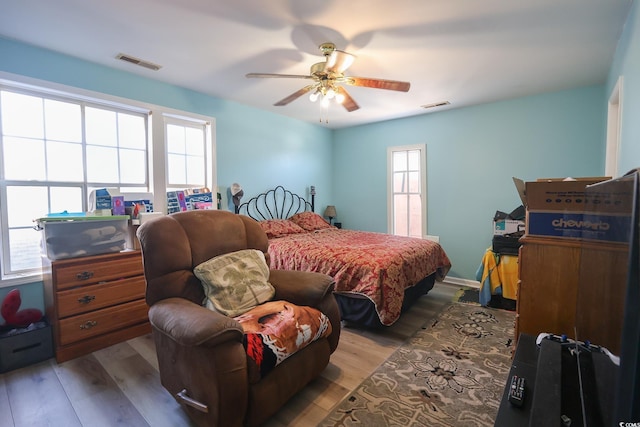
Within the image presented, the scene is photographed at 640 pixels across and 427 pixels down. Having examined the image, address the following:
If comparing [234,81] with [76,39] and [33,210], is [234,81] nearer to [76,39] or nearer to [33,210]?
[76,39]

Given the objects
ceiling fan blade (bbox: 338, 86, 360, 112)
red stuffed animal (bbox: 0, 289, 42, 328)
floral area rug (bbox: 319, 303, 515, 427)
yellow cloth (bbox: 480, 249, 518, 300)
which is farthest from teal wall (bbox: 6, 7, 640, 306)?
floral area rug (bbox: 319, 303, 515, 427)

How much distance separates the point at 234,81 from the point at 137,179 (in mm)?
1512

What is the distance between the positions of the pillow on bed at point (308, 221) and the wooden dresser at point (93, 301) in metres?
2.32

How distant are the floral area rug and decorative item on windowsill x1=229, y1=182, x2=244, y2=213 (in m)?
2.65

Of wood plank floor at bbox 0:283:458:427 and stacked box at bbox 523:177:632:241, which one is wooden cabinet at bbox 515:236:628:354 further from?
wood plank floor at bbox 0:283:458:427

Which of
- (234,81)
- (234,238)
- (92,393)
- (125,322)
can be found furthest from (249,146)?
(92,393)

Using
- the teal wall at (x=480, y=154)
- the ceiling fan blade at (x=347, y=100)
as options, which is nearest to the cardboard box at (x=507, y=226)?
the teal wall at (x=480, y=154)

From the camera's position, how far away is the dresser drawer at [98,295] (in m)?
2.23

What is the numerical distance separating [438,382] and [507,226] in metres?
2.23

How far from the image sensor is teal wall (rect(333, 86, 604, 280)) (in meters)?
3.40

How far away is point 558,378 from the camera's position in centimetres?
104

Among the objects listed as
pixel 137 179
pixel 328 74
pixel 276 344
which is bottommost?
pixel 276 344

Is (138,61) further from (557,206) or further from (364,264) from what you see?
(557,206)

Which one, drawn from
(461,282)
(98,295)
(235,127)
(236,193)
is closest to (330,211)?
(236,193)
